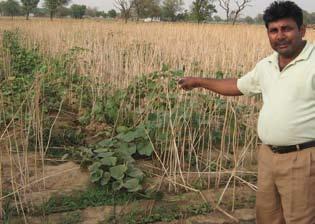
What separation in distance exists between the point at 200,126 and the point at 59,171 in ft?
4.06

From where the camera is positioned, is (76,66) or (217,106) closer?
(217,106)

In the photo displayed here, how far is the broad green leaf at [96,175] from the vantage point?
3.27m

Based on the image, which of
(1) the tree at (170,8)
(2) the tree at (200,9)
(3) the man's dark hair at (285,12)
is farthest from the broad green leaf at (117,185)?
(1) the tree at (170,8)

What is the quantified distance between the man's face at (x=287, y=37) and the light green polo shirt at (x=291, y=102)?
5 centimetres

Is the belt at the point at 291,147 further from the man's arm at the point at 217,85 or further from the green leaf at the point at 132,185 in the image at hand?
the green leaf at the point at 132,185

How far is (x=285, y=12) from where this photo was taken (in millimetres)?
2188

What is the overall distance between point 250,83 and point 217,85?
258mm

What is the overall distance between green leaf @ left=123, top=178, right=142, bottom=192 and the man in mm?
1126

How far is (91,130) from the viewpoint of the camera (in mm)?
4441

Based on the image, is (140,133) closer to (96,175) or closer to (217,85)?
(96,175)

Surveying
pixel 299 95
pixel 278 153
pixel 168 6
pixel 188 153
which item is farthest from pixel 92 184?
pixel 168 6

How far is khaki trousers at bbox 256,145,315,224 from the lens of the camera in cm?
217

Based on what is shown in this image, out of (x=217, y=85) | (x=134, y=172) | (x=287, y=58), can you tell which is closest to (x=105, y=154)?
(x=134, y=172)

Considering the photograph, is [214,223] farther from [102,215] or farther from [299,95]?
[299,95]
